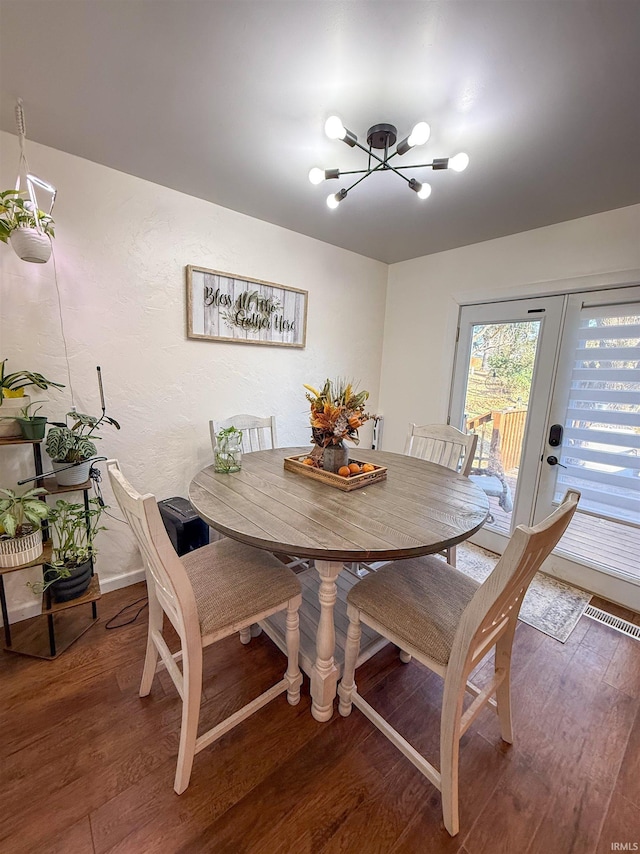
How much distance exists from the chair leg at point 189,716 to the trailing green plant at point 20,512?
3.11 feet

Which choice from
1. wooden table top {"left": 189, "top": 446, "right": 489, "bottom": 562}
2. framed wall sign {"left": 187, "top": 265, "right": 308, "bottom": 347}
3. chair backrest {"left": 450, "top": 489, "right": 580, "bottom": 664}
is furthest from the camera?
framed wall sign {"left": 187, "top": 265, "right": 308, "bottom": 347}

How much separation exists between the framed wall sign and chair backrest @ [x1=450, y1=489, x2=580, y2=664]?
2.11m

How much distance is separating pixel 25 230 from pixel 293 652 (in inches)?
82.4

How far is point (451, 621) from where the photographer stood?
1.15 metres

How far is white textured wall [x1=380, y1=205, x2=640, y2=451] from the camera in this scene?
2.12m

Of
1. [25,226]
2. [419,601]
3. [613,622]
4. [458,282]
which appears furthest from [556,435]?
[25,226]

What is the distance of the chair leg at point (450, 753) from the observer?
1.00 m

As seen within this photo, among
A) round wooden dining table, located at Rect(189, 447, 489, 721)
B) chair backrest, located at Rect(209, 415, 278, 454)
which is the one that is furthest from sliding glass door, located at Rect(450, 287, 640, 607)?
chair backrest, located at Rect(209, 415, 278, 454)

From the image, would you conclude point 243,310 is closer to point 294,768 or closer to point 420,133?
point 420,133

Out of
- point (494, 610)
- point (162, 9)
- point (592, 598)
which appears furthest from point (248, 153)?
point (592, 598)

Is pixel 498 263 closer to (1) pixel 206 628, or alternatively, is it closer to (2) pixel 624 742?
(2) pixel 624 742

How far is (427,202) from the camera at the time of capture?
208 centimetres

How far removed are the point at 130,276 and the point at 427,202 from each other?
6.00ft

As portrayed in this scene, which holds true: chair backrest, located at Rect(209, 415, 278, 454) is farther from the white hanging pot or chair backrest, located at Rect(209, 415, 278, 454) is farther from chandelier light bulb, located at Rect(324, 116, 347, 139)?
chandelier light bulb, located at Rect(324, 116, 347, 139)
